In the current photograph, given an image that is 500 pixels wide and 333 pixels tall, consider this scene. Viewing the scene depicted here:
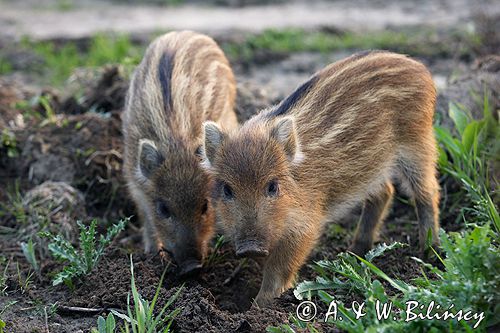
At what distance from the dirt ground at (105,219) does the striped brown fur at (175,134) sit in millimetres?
235

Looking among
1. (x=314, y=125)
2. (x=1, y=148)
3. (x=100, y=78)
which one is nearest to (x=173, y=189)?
(x=314, y=125)

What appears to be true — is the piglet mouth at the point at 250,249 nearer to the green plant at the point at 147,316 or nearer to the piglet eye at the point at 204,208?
the green plant at the point at 147,316

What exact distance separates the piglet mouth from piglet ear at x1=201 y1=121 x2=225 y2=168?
672 millimetres

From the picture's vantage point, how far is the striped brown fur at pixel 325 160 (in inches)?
182

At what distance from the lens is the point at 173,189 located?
5223 millimetres

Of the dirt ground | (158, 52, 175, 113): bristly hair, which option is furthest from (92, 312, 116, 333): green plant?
(158, 52, 175, 113): bristly hair

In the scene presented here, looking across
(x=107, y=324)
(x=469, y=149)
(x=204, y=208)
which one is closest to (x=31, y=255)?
(x=204, y=208)

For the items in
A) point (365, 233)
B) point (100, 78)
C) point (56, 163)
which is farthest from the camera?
point (100, 78)

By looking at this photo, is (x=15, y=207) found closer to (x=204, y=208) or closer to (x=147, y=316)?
(x=204, y=208)

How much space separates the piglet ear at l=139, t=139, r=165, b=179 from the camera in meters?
5.37

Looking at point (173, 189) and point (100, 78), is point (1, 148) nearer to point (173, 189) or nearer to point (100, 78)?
point (100, 78)

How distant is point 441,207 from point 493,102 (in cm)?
104

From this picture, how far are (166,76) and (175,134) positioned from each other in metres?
0.60

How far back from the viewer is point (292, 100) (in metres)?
5.11
